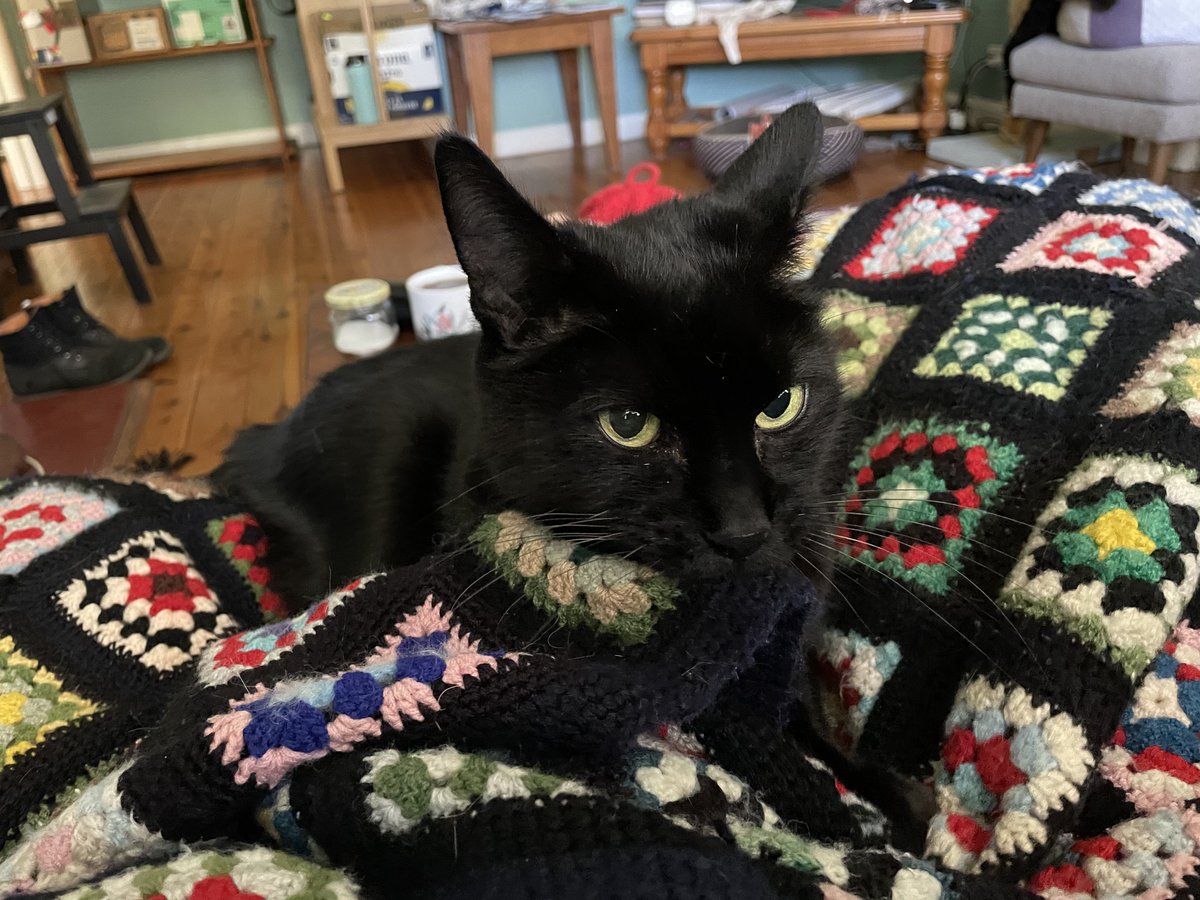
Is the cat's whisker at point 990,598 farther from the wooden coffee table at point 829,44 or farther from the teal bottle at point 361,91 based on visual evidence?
the teal bottle at point 361,91

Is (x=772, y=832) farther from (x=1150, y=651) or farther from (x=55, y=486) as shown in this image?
(x=55, y=486)

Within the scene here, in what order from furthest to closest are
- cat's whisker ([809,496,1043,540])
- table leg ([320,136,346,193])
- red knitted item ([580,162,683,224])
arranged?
table leg ([320,136,346,193]) → red knitted item ([580,162,683,224]) → cat's whisker ([809,496,1043,540])

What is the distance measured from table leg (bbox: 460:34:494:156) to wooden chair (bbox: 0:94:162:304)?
56.7 inches

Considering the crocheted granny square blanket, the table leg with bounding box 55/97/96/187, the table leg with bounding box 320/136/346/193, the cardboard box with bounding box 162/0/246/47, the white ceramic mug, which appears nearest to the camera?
the crocheted granny square blanket

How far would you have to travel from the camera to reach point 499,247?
0.69m

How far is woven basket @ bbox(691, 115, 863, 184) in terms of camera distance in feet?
9.88

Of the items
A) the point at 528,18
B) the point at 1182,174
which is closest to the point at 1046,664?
the point at 1182,174

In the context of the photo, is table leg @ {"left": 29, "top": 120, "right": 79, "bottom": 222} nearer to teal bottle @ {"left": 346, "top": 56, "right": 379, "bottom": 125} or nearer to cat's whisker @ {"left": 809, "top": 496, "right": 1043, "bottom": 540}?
teal bottle @ {"left": 346, "top": 56, "right": 379, "bottom": 125}

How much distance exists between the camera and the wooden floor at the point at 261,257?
2.08 m

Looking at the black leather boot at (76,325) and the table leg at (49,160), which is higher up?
the table leg at (49,160)

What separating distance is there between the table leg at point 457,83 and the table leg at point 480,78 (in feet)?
0.83

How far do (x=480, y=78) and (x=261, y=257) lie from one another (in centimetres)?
128

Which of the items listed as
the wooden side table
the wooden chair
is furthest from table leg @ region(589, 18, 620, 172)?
the wooden chair

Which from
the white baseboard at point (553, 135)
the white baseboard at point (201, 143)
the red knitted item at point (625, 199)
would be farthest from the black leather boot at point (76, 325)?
the white baseboard at point (201, 143)
